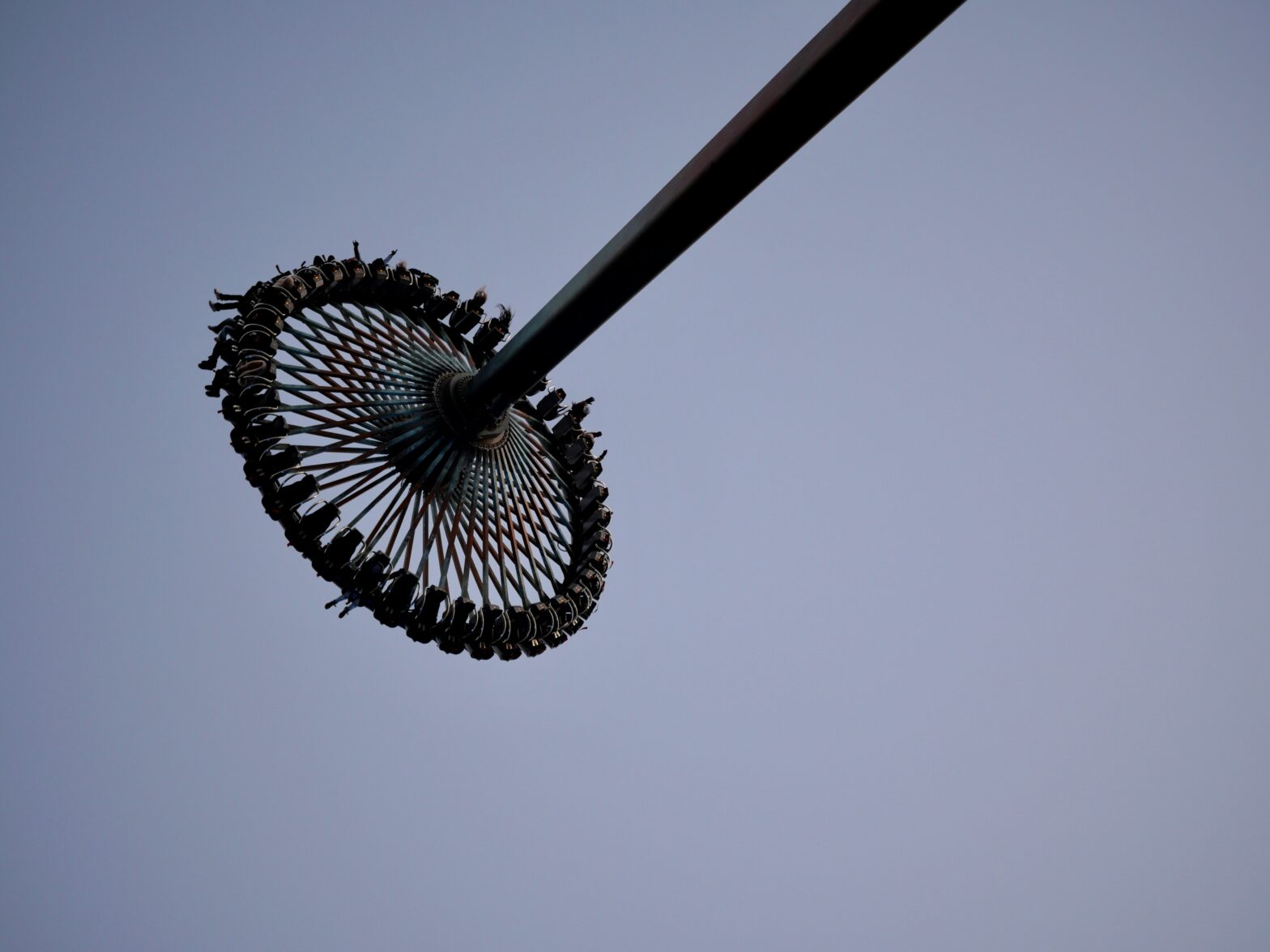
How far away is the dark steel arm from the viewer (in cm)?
1005

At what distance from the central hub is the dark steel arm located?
1481mm

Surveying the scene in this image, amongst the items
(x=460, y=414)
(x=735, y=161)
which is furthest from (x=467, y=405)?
(x=735, y=161)

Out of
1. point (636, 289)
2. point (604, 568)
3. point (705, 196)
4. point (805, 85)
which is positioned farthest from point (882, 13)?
point (604, 568)

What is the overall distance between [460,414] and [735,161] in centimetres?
668

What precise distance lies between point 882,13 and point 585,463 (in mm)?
9734

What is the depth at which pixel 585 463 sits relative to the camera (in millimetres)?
18250

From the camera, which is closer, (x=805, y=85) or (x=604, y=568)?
(x=805, y=85)

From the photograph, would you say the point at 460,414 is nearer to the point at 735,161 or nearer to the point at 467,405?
the point at 467,405

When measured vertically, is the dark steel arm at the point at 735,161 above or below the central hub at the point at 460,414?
above

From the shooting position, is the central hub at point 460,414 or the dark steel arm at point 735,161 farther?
the central hub at point 460,414

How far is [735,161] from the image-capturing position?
1148cm

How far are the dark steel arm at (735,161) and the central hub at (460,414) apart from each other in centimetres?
148

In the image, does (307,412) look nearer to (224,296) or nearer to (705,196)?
(224,296)

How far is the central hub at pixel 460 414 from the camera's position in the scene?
54.2 feet
